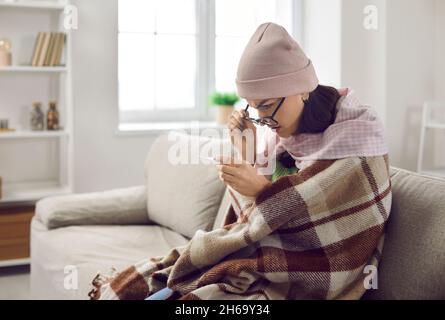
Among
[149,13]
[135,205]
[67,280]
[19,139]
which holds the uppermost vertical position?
[149,13]

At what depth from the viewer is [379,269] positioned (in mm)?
1557

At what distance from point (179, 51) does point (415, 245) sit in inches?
115

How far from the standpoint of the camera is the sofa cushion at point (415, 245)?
1.43 metres

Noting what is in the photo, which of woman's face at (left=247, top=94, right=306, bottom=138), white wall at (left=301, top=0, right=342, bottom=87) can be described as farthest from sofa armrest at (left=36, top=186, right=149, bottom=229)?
white wall at (left=301, top=0, right=342, bottom=87)

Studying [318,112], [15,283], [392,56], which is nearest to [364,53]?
[392,56]

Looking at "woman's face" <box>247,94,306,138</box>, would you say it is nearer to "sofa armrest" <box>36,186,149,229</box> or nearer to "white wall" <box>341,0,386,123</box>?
"sofa armrest" <box>36,186,149,229</box>

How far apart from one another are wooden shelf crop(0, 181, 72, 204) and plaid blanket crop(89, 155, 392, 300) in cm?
217

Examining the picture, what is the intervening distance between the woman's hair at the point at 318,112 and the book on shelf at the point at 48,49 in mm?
2295

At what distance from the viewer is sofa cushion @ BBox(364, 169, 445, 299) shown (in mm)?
1429

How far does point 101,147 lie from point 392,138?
191 centimetres

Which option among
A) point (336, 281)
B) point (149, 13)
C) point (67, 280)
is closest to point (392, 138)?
point (149, 13)

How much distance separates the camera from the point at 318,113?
1563 mm

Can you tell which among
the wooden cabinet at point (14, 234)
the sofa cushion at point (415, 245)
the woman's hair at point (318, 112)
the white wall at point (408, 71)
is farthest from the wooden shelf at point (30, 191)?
the sofa cushion at point (415, 245)
